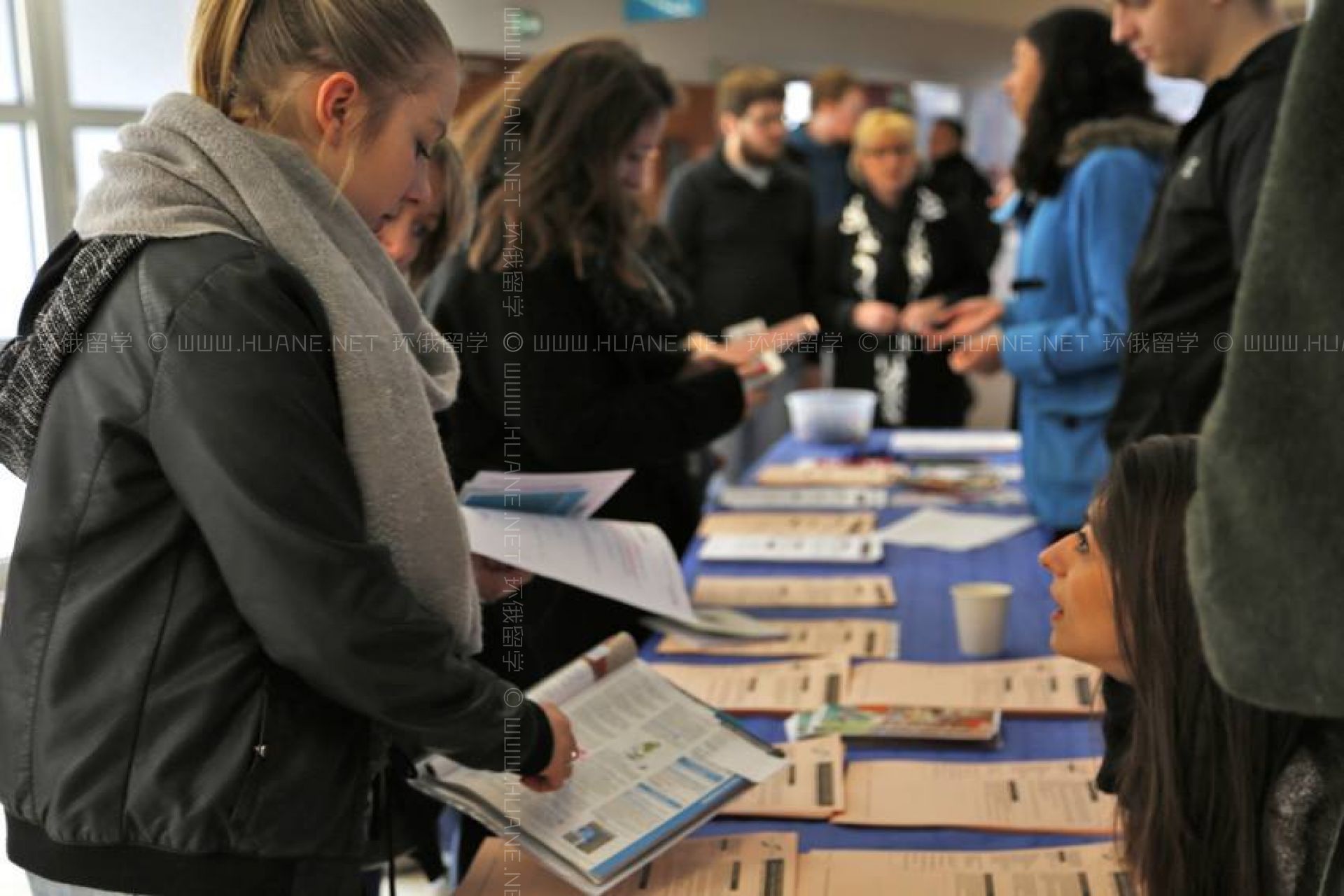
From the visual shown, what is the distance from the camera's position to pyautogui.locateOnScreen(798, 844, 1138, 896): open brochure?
3.92 ft

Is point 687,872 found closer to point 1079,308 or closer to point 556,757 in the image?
point 556,757

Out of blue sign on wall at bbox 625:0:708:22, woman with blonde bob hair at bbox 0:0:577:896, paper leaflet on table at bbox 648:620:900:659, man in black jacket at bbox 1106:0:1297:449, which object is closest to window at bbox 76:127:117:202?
paper leaflet on table at bbox 648:620:900:659

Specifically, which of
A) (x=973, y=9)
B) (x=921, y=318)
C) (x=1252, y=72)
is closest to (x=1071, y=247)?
(x=921, y=318)

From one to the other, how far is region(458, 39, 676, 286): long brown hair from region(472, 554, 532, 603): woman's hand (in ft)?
1.87

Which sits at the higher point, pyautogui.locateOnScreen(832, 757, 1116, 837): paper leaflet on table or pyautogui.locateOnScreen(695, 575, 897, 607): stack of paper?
pyautogui.locateOnScreen(832, 757, 1116, 837): paper leaflet on table

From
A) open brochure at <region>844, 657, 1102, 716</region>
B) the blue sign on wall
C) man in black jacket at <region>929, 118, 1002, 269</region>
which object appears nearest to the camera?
open brochure at <region>844, 657, 1102, 716</region>

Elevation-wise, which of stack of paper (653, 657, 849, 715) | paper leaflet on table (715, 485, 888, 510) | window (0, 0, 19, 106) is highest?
window (0, 0, 19, 106)

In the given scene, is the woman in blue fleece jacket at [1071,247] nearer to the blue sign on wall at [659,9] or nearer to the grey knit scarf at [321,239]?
the grey knit scarf at [321,239]

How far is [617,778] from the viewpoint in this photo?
1.32 m

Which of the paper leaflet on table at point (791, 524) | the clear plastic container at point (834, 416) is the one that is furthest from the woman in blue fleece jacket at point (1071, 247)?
the clear plastic container at point (834, 416)

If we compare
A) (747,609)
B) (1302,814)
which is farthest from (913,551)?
(1302,814)

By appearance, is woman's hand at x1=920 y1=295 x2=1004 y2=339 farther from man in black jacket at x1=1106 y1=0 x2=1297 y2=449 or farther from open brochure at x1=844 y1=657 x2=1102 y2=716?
open brochure at x1=844 y1=657 x2=1102 y2=716

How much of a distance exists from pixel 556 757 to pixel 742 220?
373cm

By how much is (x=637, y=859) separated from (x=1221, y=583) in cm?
74
